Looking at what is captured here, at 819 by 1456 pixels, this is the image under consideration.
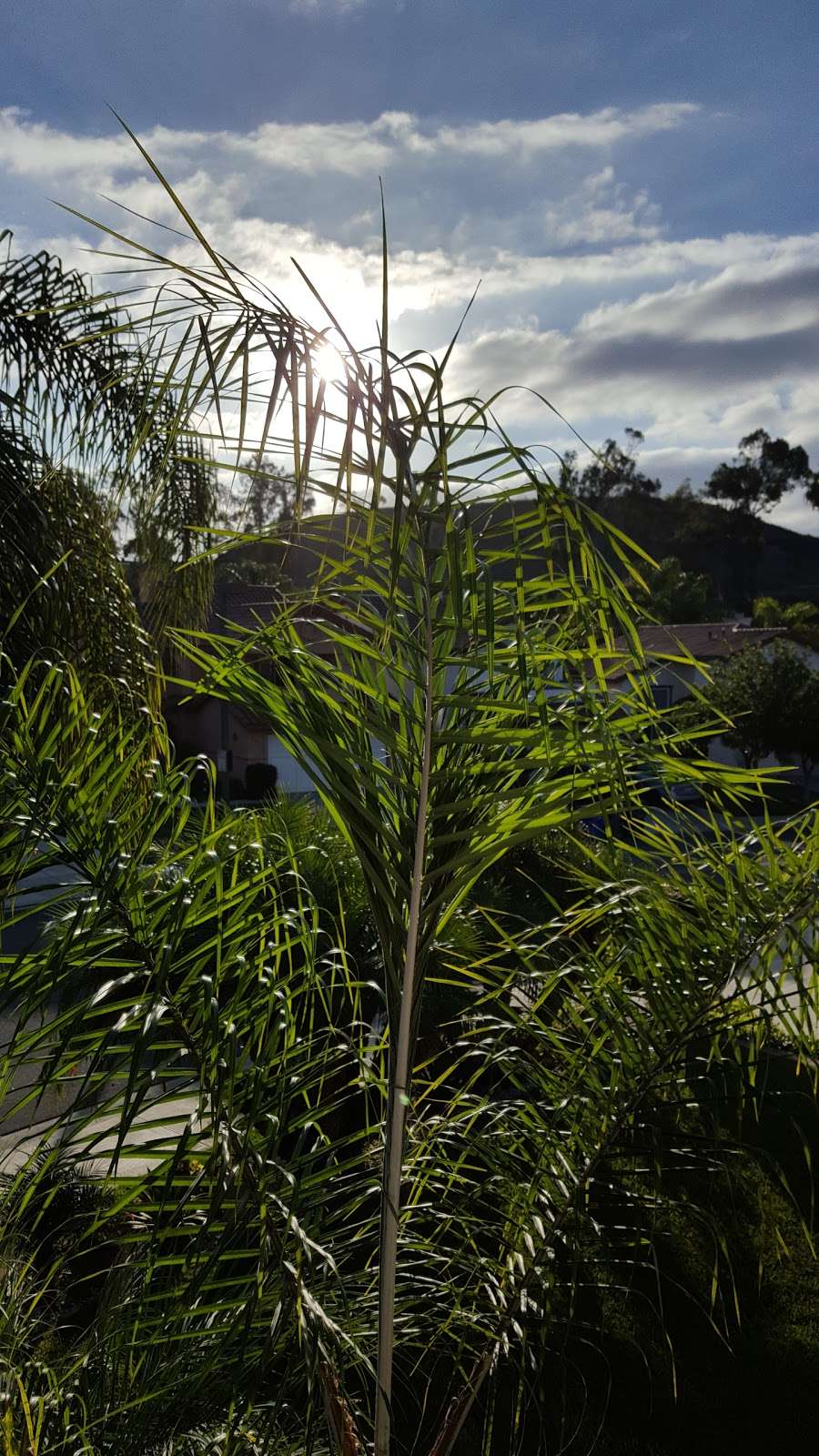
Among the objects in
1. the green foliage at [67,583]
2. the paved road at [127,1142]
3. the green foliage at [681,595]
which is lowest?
the paved road at [127,1142]

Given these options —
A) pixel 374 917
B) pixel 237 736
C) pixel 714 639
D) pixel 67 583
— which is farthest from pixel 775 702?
pixel 374 917

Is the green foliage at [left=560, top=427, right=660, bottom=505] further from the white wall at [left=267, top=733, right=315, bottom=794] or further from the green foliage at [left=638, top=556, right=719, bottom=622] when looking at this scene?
the white wall at [left=267, top=733, right=315, bottom=794]

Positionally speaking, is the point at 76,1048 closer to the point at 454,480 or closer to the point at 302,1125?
the point at 302,1125

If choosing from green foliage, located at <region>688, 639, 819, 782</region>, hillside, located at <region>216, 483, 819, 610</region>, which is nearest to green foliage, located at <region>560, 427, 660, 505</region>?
hillside, located at <region>216, 483, 819, 610</region>

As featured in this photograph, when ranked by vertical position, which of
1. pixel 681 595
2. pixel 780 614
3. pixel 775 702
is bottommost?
pixel 775 702

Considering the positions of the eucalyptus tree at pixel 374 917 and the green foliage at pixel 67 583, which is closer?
the eucalyptus tree at pixel 374 917

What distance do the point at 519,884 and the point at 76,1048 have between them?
Answer: 25.7 feet

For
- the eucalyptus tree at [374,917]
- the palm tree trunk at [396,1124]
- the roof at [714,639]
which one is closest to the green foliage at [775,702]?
the roof at [714,639]

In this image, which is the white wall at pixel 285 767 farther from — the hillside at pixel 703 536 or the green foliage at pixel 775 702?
the hillside at pixel 703 536

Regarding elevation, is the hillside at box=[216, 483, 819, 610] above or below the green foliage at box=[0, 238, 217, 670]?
above

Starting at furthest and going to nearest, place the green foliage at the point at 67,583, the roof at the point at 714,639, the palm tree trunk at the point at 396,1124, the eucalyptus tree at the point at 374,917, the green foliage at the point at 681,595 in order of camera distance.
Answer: the green foliage at the point at 681,595
the roof at the point at 714,639
the green foliage at the point at 67,583
the palm tree trunk at the point at 396,1124
the eucalyptus tree at the point at 374,917

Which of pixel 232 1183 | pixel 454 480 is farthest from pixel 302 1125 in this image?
pixel 454 480

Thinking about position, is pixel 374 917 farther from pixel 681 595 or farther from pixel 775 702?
pixel 681 595

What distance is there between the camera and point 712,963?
2.68m
